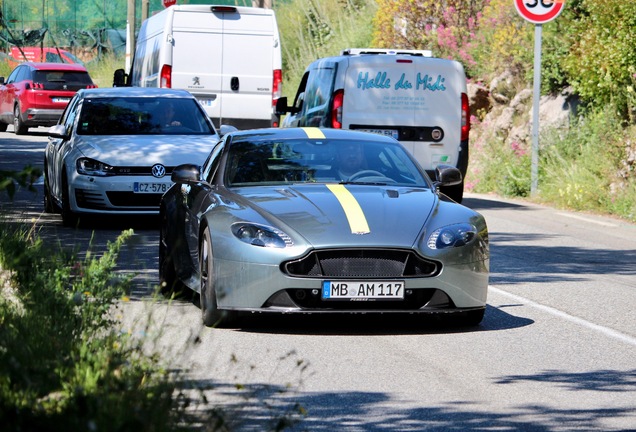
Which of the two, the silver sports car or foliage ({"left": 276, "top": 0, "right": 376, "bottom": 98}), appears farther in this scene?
foliage ({"left": 276, "top": 0, "right": 376, "bottom": 98})

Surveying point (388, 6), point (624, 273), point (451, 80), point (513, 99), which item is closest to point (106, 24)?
point (388, 6)

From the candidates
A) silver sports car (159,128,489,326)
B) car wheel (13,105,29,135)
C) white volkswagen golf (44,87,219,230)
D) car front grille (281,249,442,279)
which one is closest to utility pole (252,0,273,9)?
car wheel (13,105,29,135)

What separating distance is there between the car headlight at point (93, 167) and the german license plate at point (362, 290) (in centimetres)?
712

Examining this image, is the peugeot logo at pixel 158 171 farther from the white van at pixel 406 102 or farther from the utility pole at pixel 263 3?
the utility pole at pixel 263 3

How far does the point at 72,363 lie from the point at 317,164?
16.1 feet

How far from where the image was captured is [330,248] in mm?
8750

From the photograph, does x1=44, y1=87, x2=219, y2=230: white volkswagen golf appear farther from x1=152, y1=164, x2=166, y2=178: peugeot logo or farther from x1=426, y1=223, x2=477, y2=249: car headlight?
x1=426, y1=223, x2=477, y2=249: car headlight

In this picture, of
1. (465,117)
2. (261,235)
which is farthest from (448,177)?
(465,117)

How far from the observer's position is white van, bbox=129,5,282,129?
24734 millimetres

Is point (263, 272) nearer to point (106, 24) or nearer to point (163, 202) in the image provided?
point (163, 202)

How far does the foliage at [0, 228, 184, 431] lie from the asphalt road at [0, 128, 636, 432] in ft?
0.73

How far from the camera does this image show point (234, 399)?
6660mm

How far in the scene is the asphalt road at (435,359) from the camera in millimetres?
6484

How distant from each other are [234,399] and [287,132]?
178 inches
